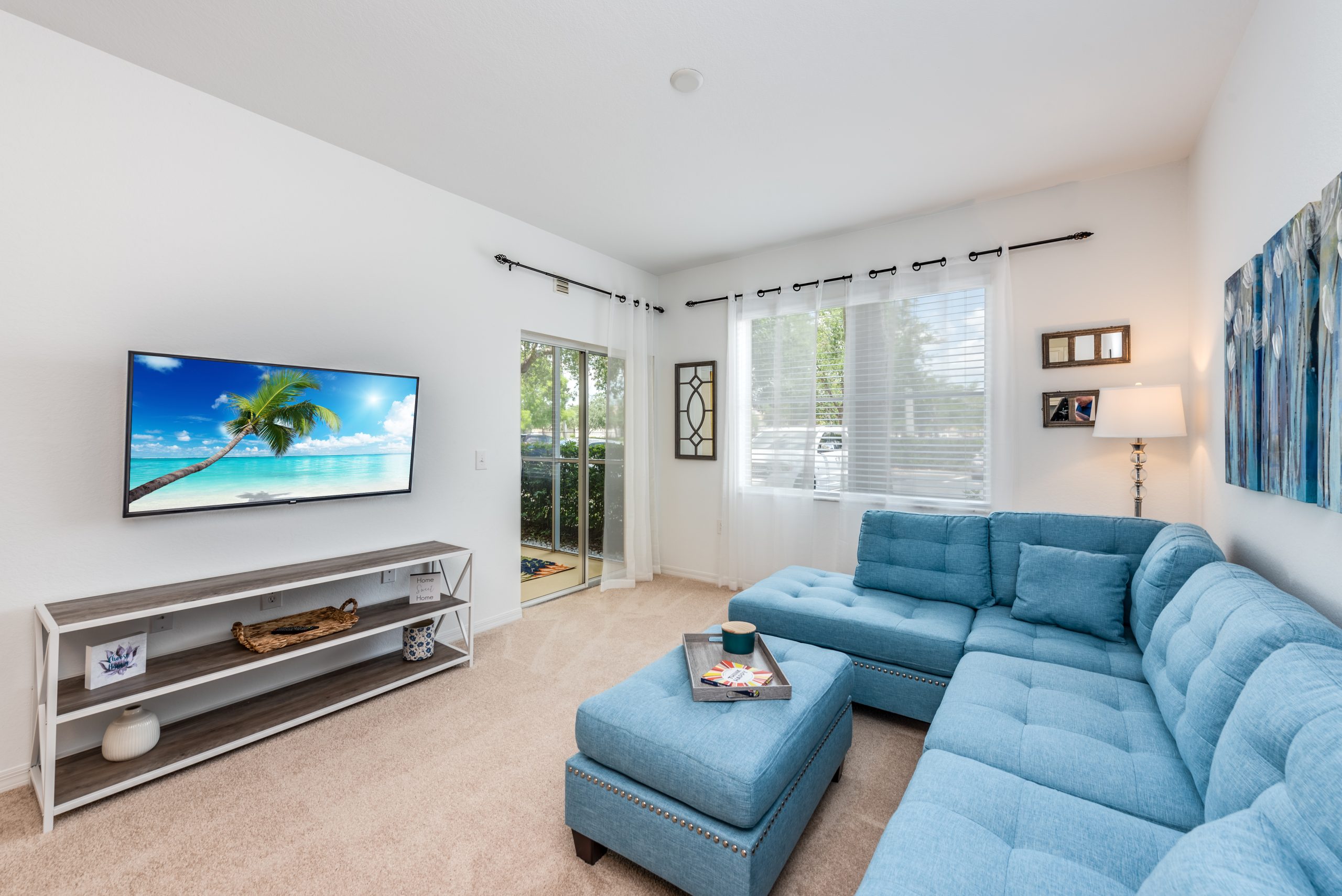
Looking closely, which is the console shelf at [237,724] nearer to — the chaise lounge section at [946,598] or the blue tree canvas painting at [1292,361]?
the chaise lounge section at [946,598]

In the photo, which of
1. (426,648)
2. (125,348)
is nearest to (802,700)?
(426,648)

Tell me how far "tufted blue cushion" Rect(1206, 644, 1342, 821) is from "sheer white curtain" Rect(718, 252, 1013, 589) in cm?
246

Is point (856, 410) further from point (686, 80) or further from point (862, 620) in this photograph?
point (686, 80)

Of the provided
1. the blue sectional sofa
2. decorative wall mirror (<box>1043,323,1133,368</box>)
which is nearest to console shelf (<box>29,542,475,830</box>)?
the blue sectional sofa

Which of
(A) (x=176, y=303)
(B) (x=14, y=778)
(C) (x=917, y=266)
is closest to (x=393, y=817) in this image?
(B) (x=14, y=778)

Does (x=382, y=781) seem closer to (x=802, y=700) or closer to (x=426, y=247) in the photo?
(x=802, y=700)

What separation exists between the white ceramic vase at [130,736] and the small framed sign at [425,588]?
1095 millimetres

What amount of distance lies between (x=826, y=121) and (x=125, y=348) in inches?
125

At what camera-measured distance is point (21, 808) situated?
1889 mm

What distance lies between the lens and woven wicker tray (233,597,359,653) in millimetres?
2336

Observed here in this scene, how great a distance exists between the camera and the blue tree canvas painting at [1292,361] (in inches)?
59.1

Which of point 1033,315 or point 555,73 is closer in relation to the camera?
point 555,73

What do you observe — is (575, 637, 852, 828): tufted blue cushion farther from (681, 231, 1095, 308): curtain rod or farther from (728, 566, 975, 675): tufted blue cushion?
(681, 231, 1095, 308): curtain rod

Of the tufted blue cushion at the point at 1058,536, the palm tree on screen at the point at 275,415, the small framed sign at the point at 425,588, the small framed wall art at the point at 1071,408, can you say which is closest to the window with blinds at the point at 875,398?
the small framed wall art at the point at 1071,408
